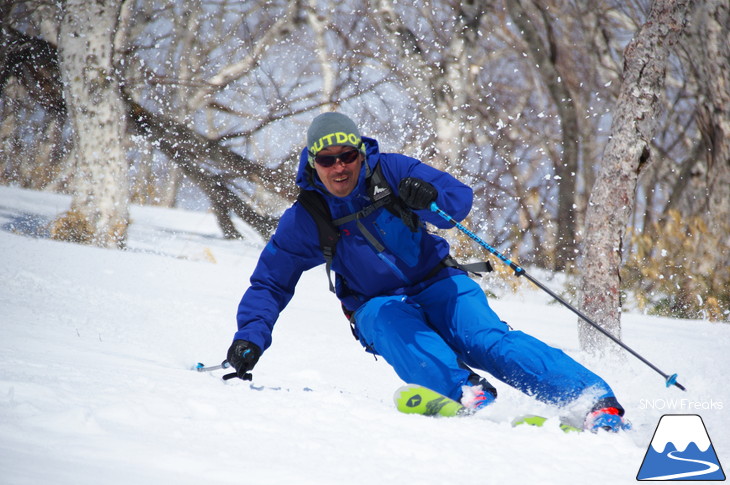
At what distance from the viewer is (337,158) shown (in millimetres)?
2609

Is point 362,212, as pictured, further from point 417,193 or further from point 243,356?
point 243,356

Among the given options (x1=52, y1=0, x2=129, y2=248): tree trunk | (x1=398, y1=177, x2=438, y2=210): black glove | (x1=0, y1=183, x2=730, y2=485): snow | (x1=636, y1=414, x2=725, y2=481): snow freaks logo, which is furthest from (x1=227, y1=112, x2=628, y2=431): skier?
(x1=52, y1=0, x2=129, y2=248): tree trunk

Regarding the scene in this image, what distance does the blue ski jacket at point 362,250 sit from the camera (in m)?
2.70

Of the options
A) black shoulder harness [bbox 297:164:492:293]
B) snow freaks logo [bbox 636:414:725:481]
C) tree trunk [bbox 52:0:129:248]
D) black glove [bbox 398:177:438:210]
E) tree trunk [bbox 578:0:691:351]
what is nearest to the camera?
snow freaks logo [bbox 636:414:725:481]

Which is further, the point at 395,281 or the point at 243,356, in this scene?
the point at 395,281

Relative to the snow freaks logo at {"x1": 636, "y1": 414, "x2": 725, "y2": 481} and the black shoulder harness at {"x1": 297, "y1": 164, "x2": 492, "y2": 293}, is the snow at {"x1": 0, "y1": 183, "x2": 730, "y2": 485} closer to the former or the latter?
the snow freaks logo at {"x1": 636, "y1": 414, "x2": 725, "y2": 481}

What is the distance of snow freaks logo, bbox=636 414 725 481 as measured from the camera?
168 centimetres

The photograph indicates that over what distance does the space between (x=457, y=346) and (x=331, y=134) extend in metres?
1.08

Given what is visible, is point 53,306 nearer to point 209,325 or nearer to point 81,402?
point 209,325

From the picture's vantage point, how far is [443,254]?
284cm

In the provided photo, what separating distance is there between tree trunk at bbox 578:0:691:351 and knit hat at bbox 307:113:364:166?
3.31 meters

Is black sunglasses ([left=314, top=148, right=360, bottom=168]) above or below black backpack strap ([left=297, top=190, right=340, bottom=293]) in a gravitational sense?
above

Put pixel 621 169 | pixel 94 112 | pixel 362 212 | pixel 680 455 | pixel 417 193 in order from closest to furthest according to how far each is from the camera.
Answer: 1. pixel 680 455
2. pixel 417 193
3. pixel 362 212
4. pixel 621 169
5. pixel 94 112

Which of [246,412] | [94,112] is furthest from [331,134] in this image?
[94,112]
